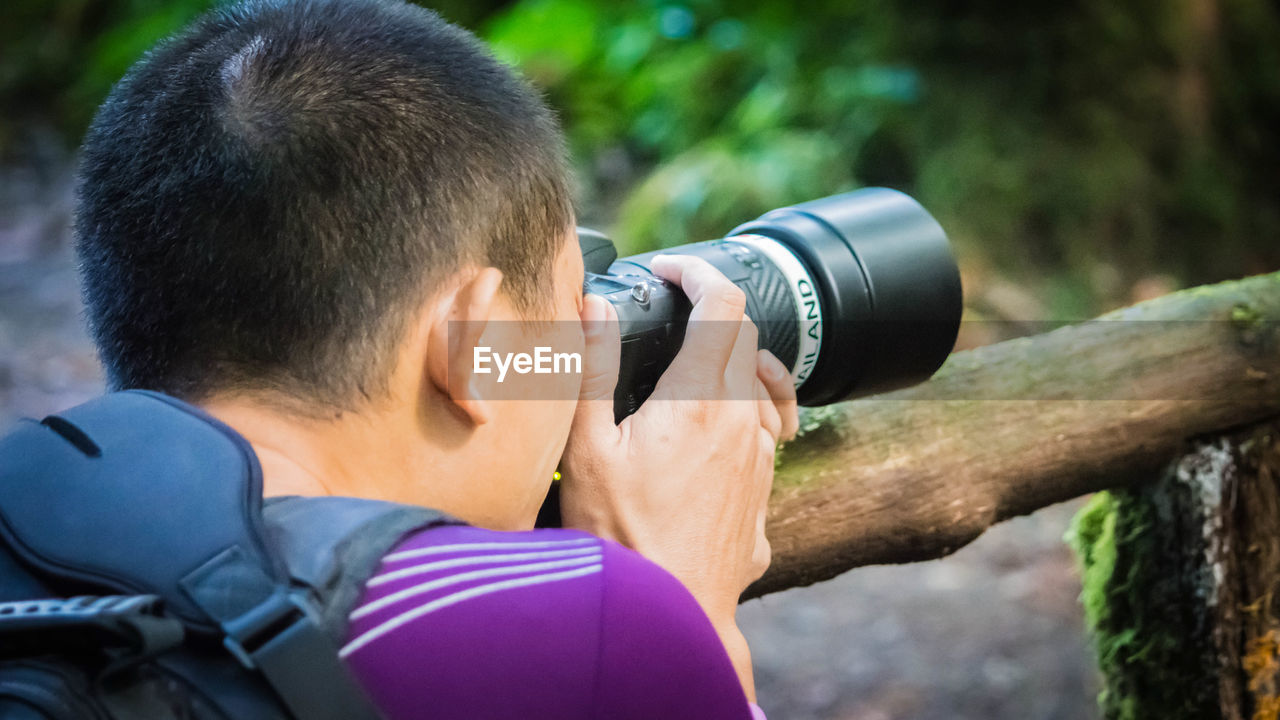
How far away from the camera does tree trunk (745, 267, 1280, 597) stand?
3.88 ft

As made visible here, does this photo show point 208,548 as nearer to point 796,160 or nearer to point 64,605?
point 64,605

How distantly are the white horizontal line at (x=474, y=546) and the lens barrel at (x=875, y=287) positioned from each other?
489 millimetres

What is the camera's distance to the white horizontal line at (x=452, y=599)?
586mm

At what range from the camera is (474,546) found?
64 centimetres

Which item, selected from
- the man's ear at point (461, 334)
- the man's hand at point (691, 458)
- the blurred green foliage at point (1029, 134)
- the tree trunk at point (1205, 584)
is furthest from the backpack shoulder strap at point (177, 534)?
the blurred green foliage at point (1029, 134)

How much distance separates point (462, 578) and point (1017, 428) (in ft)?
2.84

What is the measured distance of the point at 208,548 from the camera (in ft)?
1.82

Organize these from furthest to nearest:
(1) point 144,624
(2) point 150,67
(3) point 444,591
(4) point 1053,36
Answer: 1. (4) point 1053,36
2. (2) point 150,67
3. (3) point 444,591
4. (1) point 144,624

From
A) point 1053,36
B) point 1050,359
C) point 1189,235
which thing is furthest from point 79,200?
point 1189,235

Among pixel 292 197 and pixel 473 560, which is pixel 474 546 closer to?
pixel 473 560

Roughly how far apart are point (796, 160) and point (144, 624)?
2.78m

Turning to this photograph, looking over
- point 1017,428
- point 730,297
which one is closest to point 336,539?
point 730,297

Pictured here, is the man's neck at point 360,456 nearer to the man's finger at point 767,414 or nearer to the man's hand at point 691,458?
the man's hand at point 691,458

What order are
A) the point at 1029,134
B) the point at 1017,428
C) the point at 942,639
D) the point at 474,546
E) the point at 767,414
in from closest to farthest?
the point at 474,546 → the point at 767,414 → the point at 1017,428 → the point at 942,639 → the point at 1029,134
